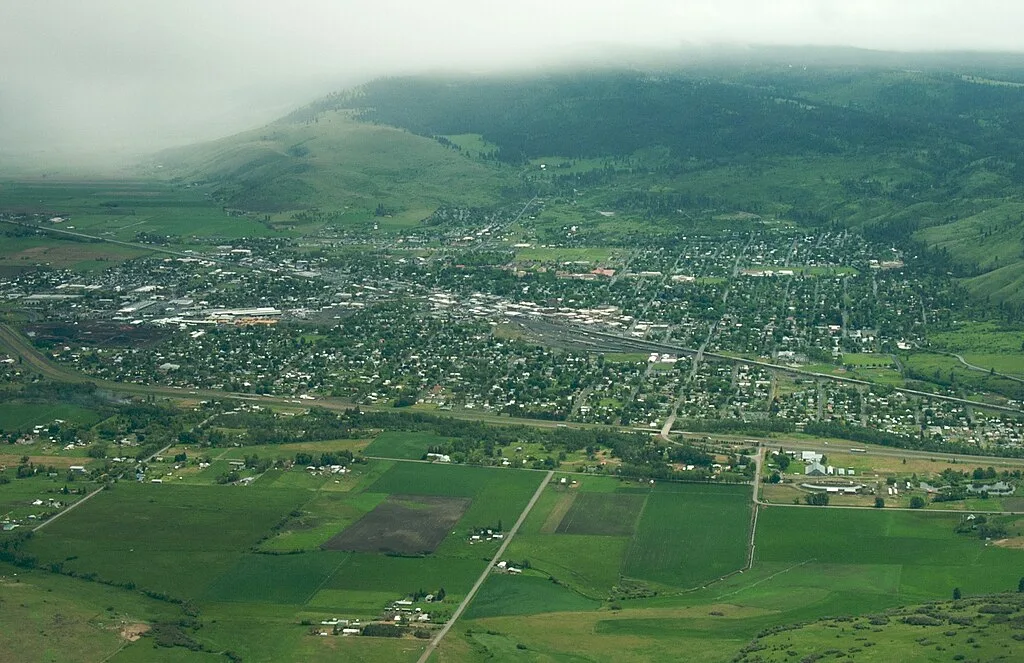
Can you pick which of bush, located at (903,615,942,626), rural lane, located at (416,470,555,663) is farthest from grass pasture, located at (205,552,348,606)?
bush, located at (903,615,942,626)

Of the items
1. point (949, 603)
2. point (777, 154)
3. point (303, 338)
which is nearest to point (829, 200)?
point (777, 154)

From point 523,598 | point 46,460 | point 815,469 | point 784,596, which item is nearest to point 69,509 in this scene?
point 46,460

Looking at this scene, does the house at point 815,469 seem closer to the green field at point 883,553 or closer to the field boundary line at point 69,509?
the green field at point 883,553

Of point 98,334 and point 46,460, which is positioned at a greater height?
point 98,334

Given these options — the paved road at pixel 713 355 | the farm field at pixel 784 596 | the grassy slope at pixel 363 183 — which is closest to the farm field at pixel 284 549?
the farm field at pixel 784 596

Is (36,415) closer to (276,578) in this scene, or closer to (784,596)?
(276,578)

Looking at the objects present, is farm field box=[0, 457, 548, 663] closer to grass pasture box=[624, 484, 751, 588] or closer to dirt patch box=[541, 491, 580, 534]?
dirt patch box=[541, 491, 580, 534]
